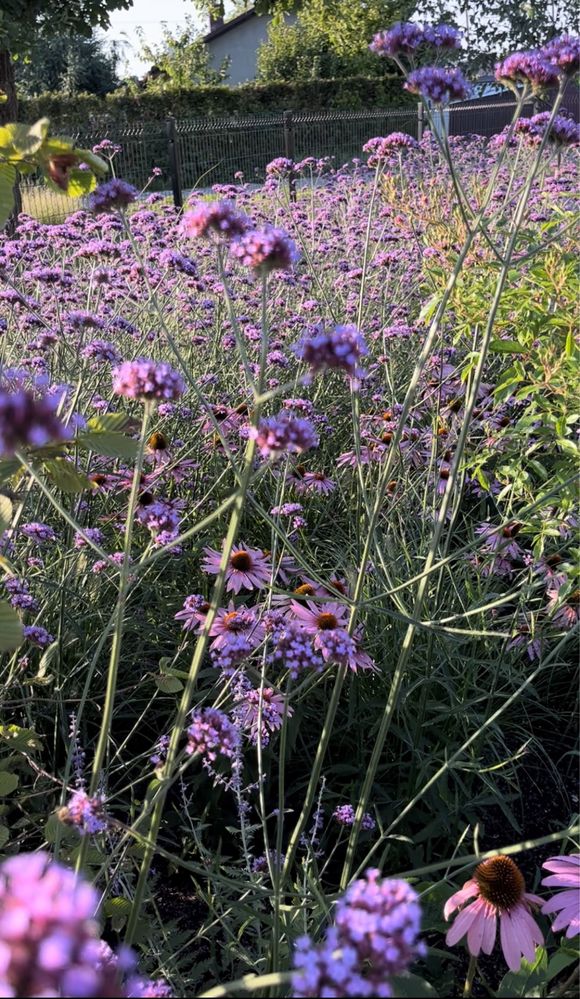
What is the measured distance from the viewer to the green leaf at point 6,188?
1.29m

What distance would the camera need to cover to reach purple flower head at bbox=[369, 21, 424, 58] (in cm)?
169

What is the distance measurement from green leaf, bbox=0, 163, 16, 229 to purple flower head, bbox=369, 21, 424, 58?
826 mm

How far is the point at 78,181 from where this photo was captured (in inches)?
50.1

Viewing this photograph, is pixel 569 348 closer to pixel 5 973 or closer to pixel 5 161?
pixel 5 161

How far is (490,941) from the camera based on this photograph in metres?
1.37

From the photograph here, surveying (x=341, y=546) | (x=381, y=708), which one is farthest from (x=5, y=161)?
(x=341, y=546)

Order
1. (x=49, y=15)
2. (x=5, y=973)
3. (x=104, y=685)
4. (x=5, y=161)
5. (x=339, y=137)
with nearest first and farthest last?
(x=5, y=973) → (x=5, y=161) → (x=104, y=685) → (x=49, y=15) → (x=339, y=137)

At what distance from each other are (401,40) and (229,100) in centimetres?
2640

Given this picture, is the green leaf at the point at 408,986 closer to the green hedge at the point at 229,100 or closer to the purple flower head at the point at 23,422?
the purple flower head at the point at 23,422

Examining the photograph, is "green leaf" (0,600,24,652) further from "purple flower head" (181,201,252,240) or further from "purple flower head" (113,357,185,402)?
"purple flower head" (181,201,252,240)

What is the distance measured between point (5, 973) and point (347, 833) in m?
1.85

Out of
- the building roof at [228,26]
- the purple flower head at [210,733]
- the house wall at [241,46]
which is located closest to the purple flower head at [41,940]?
the purple flower head at [210,733]

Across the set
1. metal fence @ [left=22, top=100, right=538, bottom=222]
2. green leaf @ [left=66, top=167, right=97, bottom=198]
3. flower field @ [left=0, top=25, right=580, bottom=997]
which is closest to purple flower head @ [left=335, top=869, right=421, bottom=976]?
flower field @ [left=0, top=25, right=580, bottom=997]

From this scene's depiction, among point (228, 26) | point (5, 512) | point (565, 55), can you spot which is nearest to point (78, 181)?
point (5, 512)
